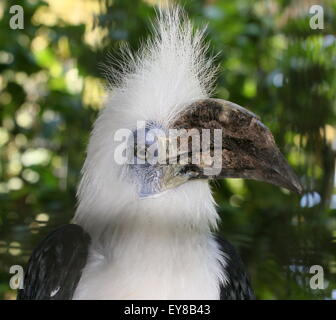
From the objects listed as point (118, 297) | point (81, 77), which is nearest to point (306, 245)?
point (118, 297)

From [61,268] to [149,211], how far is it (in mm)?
359

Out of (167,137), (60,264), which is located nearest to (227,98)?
(167,137)

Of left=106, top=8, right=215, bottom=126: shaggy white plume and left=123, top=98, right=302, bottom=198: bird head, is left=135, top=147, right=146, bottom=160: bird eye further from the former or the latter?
left=106, top=8, right=215, bottom=126: shaggy white plume

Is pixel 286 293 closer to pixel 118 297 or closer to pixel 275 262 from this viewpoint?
pixel 275 262

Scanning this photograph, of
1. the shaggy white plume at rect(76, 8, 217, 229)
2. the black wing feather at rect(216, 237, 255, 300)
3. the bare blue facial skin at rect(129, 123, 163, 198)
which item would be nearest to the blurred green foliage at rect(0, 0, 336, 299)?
the black wing feather at rect(216, 237, 255, 300)

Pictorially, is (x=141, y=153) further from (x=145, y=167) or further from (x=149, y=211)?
(x=149, y=211)

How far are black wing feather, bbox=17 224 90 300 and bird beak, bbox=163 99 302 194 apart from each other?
372 mm

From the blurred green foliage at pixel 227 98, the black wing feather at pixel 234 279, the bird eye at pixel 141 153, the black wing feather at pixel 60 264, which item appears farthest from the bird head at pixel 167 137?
the blurred green foliage at pixel 227 98

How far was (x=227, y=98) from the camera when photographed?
11.2 ft

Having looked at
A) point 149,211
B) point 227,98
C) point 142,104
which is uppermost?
point 227,98

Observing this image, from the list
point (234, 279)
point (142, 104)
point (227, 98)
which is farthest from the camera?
point (227, 98)

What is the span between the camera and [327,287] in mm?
2541

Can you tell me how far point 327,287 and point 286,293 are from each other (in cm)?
21

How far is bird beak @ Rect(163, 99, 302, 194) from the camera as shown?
1938mm
